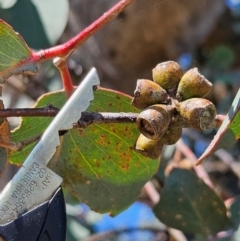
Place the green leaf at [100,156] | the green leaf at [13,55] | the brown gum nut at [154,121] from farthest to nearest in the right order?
1. the green leaf at [100,156]
2. the green leaf at [13,55]
3. the brown gum nut at [154,121]

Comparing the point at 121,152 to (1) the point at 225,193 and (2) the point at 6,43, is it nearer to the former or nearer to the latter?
(2) the point at 6,43

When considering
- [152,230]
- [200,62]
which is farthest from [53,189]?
[200,62]

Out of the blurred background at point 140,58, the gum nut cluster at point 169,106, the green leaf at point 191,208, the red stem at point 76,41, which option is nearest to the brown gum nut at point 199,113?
the gum nut cluster at point 169,106

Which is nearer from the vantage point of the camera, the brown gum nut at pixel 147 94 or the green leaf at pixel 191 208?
the brown gum nut at pixel 147 94

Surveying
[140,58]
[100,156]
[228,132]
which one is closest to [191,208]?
[100,156]

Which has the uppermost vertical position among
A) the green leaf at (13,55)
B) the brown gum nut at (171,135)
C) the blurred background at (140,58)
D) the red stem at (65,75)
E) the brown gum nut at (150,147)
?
the green leaf at (13,55)

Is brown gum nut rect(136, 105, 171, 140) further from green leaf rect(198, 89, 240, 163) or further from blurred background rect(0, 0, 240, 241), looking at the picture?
blurred background rect(0, 0, 240, 241)

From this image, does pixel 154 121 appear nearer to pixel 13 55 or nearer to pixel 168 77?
pixel 168 77

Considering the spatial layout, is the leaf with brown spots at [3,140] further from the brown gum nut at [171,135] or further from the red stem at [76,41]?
the brown gum nut at [171,135]
